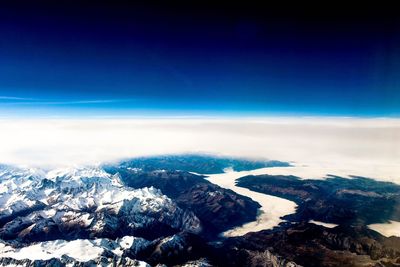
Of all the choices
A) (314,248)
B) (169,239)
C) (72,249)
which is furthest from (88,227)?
(314,248)

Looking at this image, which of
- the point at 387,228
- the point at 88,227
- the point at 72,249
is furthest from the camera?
the point at 387,228

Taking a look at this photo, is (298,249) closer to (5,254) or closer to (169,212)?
(169,212)

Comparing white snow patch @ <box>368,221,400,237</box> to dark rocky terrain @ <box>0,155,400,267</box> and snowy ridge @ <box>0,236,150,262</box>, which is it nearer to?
dark rocky terrain @ <box>0,155,400,267</box>

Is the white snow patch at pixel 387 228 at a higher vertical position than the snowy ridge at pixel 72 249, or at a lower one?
lower

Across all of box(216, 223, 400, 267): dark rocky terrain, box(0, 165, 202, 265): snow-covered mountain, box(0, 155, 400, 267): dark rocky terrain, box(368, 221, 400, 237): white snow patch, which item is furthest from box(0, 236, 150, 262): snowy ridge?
box(368, 221, 400, 237): white snow patch

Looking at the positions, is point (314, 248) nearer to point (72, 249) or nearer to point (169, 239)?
point (169, 239)

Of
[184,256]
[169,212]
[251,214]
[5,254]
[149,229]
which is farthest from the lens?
[251,214]

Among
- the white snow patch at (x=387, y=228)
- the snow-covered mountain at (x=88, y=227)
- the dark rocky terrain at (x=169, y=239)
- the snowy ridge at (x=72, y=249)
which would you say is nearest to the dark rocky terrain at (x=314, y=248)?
the dark rocky terrain at (x=169, y=239)

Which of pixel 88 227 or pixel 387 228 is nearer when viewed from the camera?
pixel 88 227

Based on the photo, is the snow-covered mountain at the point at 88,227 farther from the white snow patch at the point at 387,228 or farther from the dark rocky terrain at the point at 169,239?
the white snow patch at the point at 387,228

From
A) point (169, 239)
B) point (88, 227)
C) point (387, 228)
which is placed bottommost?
point (88, 227)

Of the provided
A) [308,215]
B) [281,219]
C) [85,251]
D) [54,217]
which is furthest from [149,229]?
[308,215]
